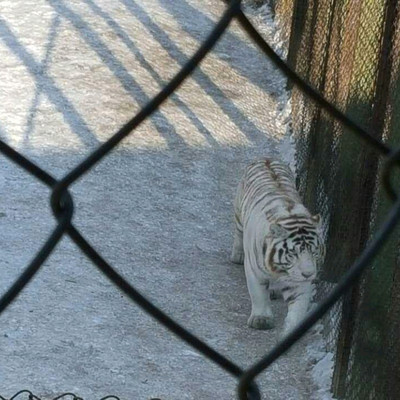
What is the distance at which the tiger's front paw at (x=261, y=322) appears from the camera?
4.43 meters

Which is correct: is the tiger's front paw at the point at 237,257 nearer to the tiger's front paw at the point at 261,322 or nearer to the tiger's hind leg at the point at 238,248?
the tiger's hind leg at the point at 238,248

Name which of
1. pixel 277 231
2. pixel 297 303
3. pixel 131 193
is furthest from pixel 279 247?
pixel 131 193

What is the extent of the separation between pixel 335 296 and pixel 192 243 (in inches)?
161

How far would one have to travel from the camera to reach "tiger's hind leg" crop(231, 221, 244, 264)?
4.91m

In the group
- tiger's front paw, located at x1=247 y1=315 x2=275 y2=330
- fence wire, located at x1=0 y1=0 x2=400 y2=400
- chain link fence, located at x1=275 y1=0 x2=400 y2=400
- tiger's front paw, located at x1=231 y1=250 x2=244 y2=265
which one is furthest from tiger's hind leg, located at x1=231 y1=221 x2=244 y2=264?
fence wire, located at x1=0 y1=0 x2=400 y2=400

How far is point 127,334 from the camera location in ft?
14.1

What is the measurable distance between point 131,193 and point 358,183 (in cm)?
179

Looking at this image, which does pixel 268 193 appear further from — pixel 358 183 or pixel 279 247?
pixel 358 183

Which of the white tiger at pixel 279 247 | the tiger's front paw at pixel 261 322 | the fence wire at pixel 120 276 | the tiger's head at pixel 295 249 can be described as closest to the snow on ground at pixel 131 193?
the tiger's front paw at pixel 261 322

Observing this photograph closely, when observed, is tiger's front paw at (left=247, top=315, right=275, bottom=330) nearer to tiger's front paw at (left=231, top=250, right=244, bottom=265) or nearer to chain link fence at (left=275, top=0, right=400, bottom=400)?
chain link fence at (left=275, top=0, right=400, bottom=400)

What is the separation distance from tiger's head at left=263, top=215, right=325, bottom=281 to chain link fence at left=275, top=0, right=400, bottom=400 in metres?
0.07

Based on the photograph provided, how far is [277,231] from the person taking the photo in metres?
4.31

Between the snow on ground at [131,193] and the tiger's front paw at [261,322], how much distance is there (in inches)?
1.2

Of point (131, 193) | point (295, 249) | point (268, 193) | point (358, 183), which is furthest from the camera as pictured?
point (131, 193)
